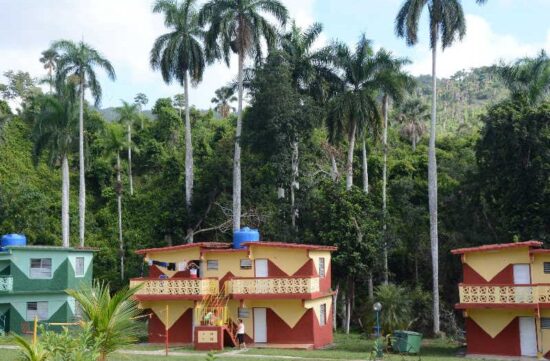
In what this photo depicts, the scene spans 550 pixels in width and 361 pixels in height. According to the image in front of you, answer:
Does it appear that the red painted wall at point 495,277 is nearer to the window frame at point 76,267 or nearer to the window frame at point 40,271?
the window frame at point 76,267

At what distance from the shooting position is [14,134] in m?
65.6

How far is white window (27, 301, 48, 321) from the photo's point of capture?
3912cm

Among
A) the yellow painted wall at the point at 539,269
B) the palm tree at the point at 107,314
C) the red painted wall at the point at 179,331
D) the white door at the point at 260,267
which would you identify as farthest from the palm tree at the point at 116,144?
the palm tree at the point at 107,314

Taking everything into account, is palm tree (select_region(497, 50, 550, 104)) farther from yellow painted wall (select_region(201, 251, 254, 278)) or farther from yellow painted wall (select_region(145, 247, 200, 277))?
yellow painted wall (select_region(145, 247, 200, 277))

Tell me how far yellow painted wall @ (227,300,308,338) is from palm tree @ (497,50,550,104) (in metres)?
22.1

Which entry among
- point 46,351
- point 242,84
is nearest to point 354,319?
point 242,84

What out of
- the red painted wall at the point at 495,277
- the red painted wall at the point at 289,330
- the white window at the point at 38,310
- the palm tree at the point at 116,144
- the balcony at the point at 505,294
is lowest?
the red painted wall at the point at 289,330

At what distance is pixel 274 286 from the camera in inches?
1310

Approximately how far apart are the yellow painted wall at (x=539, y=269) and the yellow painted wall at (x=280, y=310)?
1110 centimetres

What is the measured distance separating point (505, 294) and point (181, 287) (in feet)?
51.7

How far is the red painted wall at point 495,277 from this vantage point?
102 ft

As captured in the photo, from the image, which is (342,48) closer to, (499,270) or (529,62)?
(529,62)

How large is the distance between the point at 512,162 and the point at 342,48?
14.2m

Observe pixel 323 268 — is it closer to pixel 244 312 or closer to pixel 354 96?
pixel 244 312
